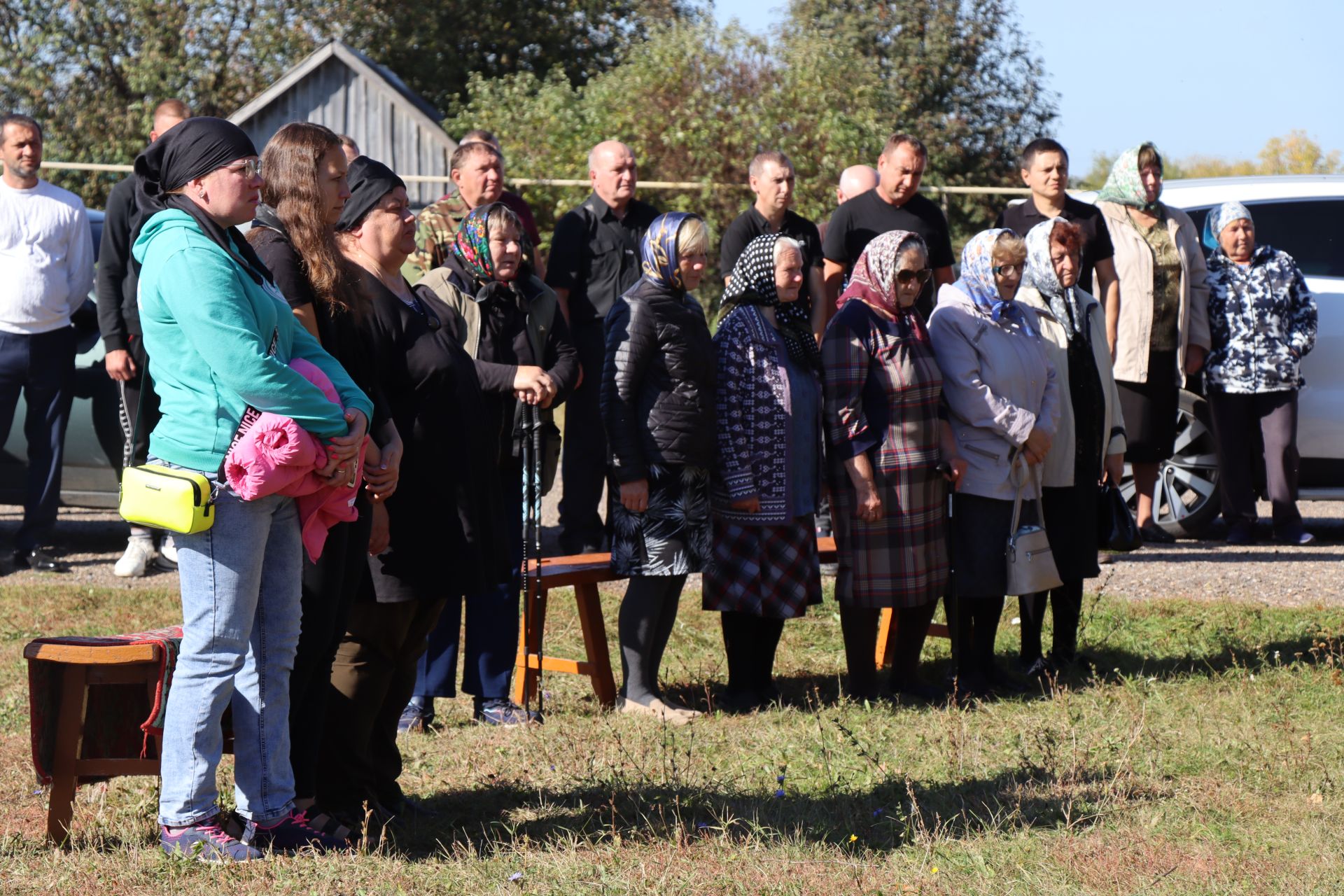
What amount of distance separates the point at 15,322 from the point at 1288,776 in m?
6.67

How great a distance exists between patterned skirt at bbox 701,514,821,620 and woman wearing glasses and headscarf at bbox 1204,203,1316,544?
4328mm

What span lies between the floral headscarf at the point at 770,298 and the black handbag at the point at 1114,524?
1.51 metres

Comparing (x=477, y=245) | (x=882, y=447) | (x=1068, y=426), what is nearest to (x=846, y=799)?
(x=882, y=447)

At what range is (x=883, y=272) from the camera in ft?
19.7

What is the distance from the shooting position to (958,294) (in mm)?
6266

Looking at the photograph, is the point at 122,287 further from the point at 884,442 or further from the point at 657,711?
the point at 884,442

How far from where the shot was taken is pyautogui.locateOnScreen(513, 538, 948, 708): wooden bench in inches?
235

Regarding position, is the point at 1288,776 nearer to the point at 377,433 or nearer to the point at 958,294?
the point at 958,294

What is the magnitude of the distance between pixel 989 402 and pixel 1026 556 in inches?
25.9

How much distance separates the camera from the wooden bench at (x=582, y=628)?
5977mm

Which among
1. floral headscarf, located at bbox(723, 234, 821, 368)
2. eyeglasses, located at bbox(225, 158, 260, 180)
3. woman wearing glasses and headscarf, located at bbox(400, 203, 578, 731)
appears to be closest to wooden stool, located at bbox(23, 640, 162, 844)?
eyeglasses, located at bbox(225, 158, 260, 180)

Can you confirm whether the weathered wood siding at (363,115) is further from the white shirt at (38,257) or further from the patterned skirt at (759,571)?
the patterned skirt at (759,571)

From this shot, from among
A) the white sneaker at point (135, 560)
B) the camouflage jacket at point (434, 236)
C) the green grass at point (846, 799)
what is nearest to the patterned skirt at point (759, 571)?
the green grass at point (846, 799)

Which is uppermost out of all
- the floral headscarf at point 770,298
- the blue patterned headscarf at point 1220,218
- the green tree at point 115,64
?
the green tree at point 115,64
